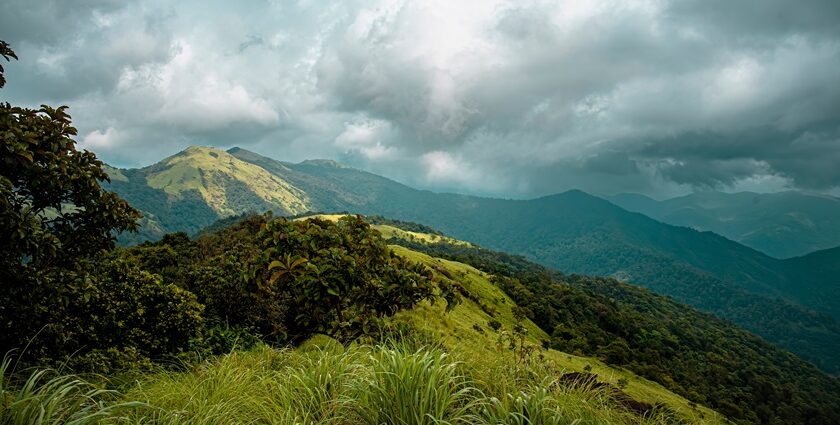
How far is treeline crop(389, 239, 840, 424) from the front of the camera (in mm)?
68625

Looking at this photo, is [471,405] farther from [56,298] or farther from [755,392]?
[755,392]

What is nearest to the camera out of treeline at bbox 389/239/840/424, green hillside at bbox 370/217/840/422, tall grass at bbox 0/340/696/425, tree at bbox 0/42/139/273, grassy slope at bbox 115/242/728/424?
tall grass at bbox 0/340/696/425

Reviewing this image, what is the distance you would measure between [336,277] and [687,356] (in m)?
111

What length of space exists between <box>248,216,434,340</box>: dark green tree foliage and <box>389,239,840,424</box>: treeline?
57171 millimetres

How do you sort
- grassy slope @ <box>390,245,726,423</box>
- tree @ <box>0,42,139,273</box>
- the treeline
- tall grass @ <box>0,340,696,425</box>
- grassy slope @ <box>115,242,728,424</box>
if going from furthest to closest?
1. the treeline
2. grassy slope @ <box>390,245,726,423</box>
3. tree @ <box>0,42,139,273</box>
4. grassy slope @ <box>115,242,728,424</box>
5. tall grass @ <box>0,340,696,425</box>

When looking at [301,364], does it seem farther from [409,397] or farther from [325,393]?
[409,397]

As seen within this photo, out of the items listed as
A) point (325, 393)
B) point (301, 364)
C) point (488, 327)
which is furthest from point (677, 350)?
point (325, 393)

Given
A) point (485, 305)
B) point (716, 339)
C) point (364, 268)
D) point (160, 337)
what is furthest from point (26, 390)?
point (716, 339)

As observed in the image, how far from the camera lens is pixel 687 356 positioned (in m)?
101

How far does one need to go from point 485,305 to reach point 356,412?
67399mm

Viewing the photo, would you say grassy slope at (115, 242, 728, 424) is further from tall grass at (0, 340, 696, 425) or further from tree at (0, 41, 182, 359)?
tree at (0, 41, 182, 359)

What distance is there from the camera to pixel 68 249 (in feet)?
29.4

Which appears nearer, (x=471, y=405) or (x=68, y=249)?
(x=471, y=405)

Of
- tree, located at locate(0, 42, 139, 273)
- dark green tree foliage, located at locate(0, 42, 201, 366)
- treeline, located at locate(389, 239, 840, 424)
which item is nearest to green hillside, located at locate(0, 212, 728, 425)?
dark green tree foliage, located at locate(0, 42, 201, 366)
